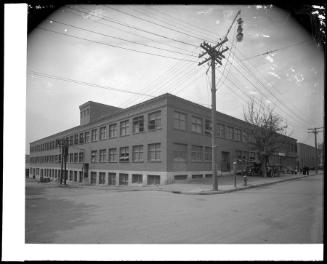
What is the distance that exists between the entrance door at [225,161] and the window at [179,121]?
8941mm

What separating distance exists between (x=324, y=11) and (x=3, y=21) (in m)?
7.43

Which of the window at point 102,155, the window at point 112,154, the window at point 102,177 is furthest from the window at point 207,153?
the window at point 102,177

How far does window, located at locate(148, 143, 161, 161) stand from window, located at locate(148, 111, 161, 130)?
178 centimetres

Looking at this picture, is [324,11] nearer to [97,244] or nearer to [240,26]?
[240,26]

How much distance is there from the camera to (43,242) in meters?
5.61

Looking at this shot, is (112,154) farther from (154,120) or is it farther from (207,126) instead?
(207,126)

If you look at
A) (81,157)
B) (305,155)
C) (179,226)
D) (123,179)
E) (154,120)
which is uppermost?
(154,120)

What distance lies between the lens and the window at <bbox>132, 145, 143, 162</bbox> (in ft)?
83.5

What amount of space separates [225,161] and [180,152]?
10.0 meters

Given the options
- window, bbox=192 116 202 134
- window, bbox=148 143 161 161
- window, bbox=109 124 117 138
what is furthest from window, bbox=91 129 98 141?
window, bbox=192 116 202 134

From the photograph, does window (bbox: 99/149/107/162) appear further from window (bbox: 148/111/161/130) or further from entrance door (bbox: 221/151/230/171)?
entrance door (bbox: 221/151/230/171)

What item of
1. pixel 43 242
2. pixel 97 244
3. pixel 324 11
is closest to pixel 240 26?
pixel 324 11

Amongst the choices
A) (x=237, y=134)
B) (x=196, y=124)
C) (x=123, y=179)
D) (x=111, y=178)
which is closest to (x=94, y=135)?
(x=111, y=178)

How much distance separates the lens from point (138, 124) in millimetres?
26281
